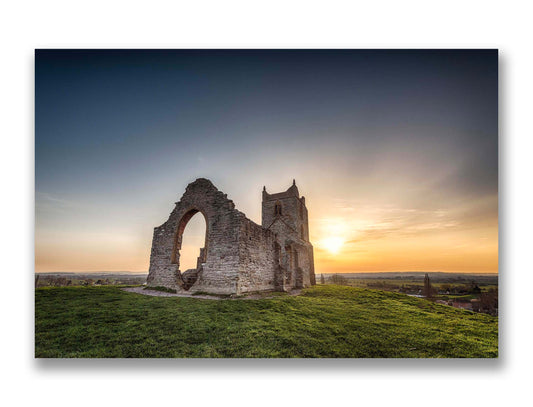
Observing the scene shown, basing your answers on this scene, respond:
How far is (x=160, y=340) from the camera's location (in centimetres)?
530

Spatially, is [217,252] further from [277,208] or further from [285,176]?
[277,208]

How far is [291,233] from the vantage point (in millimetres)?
19156

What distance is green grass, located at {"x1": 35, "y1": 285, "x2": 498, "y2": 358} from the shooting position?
205 inches

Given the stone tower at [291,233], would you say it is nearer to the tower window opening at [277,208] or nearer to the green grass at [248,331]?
the tower window opening at [277,208]

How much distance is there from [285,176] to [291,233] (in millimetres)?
10808

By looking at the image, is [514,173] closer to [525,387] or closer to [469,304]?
[469,304]

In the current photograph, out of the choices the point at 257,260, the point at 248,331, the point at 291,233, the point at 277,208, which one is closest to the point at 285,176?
the point at 257,260

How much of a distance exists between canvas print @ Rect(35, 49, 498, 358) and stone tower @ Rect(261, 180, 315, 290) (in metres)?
7.74

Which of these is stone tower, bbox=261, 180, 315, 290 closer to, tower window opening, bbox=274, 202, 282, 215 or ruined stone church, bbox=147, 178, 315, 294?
tower window opening, bbox=274, 202, 282, 215

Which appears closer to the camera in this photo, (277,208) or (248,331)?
(248,331)

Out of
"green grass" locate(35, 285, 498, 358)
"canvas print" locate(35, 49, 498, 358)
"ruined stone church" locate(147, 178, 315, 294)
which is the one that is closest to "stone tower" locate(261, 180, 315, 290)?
"ruined stone church" locate(147, 178, 315, 294)

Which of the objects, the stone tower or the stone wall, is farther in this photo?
the stone tower

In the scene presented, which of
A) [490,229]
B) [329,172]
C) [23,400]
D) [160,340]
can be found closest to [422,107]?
[329,172]

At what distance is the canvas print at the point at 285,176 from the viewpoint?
230 inches
